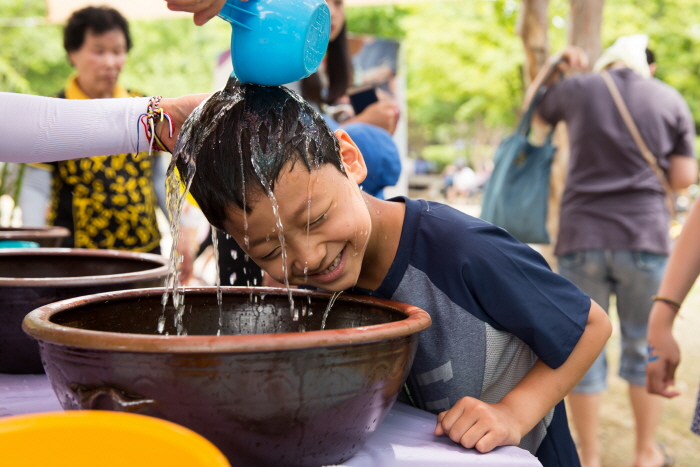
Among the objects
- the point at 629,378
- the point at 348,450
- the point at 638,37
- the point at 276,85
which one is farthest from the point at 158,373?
the point at 638,37

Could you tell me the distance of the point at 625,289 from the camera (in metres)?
3.26

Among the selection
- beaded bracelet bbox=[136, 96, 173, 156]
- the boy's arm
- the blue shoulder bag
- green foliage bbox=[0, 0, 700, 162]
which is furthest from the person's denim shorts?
green foliage bbox=[0, 0, 700, 162]

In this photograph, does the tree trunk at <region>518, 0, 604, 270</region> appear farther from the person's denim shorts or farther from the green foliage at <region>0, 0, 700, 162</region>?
the green foliage at <region>0, 0, 700, 162</region>

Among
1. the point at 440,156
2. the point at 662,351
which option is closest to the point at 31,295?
the point at 662,351

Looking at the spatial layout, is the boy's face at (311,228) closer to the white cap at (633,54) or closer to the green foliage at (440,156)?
the white cap at (633,54)

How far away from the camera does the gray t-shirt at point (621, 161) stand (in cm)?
321

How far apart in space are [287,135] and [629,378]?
2862 millimetres

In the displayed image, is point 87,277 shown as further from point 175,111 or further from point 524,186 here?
point 524,186

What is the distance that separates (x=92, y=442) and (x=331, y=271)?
2.44 feet

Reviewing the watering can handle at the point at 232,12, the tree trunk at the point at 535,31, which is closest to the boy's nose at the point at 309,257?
the watering can handle at the point at 232,12

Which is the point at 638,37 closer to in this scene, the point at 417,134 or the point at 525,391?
the point at 525,391

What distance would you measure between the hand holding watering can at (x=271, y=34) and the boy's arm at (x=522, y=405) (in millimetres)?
677

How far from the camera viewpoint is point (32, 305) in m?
1.21

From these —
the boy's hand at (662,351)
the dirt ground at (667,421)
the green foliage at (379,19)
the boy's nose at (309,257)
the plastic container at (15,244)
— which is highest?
the green foliage at (379,19)
